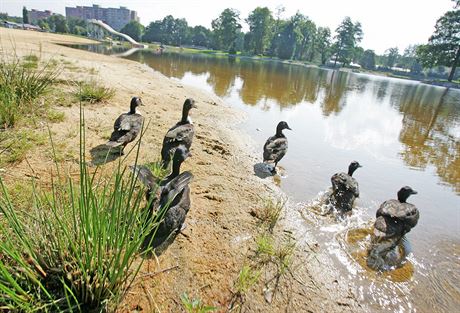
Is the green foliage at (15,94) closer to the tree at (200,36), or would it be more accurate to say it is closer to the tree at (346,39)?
the tree at (346,39)

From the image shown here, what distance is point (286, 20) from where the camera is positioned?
10031 cm

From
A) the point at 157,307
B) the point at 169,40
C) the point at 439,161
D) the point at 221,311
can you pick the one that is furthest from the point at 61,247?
the point at 169,40

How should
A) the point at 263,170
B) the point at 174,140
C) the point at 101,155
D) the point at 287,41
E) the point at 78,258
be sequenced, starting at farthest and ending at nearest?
the point at 287,41 < the point at 263,170 < the point at 101,155 < the point at 174,140 < the point at 78,258

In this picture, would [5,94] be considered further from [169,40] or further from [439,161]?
[169,40]

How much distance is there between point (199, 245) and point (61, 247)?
1.70 m

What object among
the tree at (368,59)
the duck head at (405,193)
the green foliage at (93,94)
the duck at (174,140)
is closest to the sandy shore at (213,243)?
the green foliage at (93,94)

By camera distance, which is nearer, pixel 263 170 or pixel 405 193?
pixel 405 193

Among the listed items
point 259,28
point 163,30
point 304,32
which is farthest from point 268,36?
point 163,30

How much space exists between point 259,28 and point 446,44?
5208 cm

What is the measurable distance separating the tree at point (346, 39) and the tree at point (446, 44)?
25341 millimetres

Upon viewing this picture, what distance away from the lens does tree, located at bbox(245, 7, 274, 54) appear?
87.2 m

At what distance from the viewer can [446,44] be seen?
5650 centimetres

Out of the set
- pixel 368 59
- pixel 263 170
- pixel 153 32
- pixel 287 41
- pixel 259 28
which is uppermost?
pixel 259 28

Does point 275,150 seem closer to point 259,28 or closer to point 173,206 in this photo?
point 173,206
